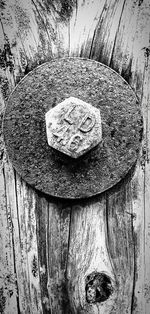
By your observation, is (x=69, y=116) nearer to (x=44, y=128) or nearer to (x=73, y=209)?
(x=44, y=128)

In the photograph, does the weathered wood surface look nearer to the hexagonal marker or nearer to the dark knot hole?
the dark knot hole

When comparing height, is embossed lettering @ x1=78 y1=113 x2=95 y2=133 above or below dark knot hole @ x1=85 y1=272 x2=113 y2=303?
above

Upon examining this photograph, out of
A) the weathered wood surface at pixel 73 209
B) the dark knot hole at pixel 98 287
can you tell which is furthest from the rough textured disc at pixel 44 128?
the dark knot hole at pixel 98 287

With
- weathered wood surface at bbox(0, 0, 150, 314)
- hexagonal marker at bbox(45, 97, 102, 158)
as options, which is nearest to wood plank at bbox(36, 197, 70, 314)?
weathered wood surface at bbox(0, 0, 150, 314)

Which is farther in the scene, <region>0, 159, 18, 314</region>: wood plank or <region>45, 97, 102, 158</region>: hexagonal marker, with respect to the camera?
<region>0, 159, 18, 314</region>: wood plank

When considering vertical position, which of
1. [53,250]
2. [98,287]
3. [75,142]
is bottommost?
[98,287]

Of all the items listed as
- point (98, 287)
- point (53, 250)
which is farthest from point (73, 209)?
point (98, 287)
